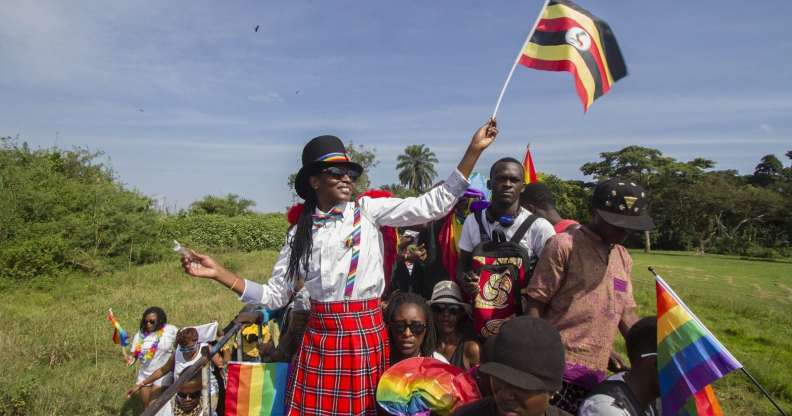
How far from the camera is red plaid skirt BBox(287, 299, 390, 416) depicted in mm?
2363

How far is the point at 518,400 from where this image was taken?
5.30 feet

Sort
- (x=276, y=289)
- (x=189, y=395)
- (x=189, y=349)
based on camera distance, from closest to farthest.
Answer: (x=276, y=289), (x=189, y=395), (x=189, y=349)

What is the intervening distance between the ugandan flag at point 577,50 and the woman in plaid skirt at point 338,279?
104 cm

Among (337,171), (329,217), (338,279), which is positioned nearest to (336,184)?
(337,171)

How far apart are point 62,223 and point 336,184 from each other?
1666 centimetres

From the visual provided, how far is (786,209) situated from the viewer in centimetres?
3934

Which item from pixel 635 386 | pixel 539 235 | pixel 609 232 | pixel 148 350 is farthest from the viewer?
pixel 148 350

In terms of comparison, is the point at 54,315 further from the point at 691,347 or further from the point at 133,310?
the point at 691,347

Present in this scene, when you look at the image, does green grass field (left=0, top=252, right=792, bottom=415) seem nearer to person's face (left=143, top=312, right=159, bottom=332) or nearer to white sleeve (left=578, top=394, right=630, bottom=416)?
person's face (left=143, top=312, right=159, bottom=332)

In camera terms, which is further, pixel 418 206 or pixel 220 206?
pixel 220 206

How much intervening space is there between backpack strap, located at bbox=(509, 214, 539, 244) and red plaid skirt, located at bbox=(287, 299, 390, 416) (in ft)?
3.59

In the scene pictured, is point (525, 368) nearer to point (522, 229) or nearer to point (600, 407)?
point (600, 407)

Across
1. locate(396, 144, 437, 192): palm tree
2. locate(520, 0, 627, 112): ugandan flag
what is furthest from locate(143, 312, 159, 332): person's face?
locate(396, 144, 437, 192): palm tree

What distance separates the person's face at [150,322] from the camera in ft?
17.5
